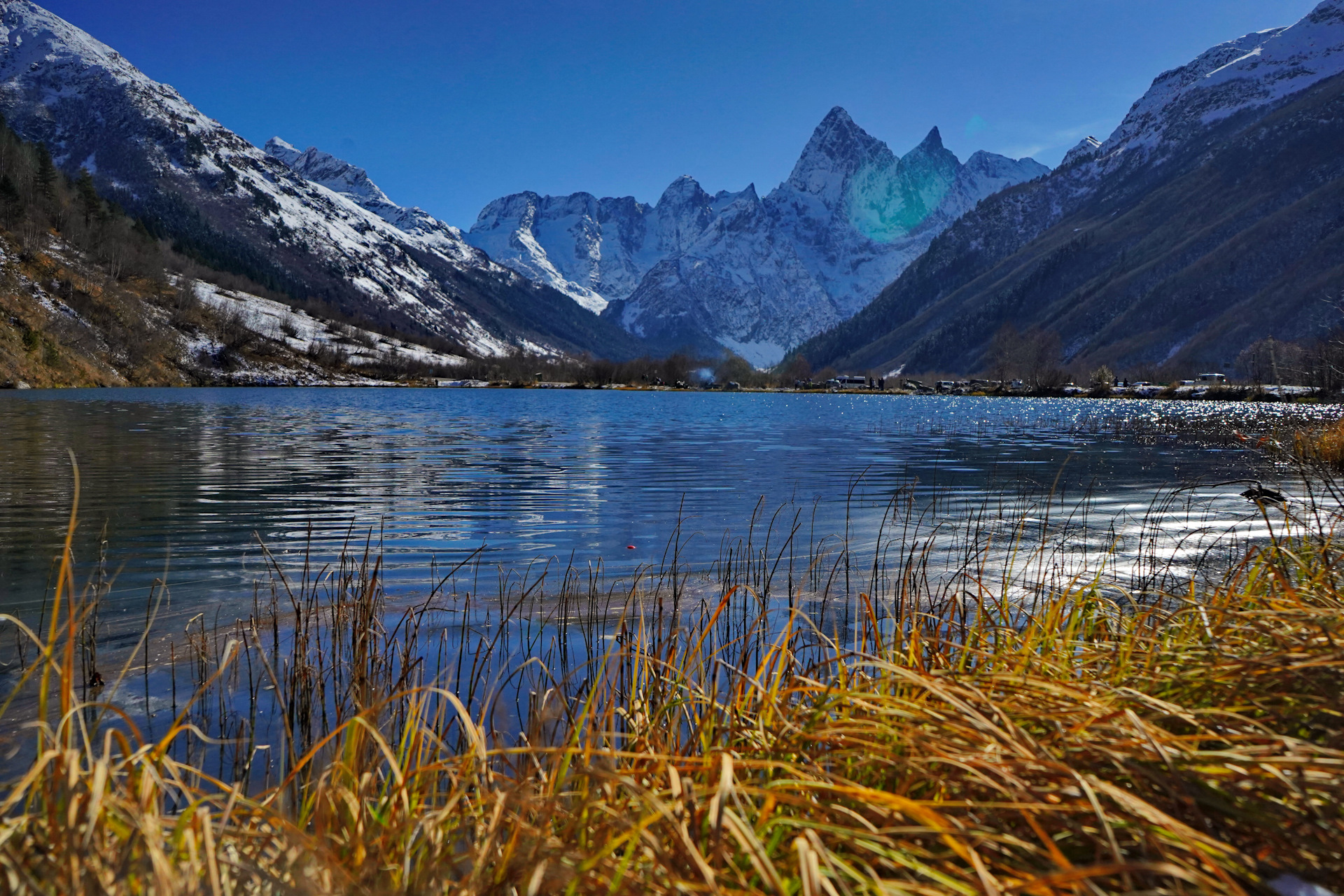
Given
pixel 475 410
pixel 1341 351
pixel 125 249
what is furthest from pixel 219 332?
pixel 1341 351

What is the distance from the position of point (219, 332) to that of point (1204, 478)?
175142 mm

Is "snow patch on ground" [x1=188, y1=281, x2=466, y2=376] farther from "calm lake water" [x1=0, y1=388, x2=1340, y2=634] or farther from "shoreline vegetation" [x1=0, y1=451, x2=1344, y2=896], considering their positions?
"shoreline vegetation" [x1=0, y1=451, x2=1344, y2=896]

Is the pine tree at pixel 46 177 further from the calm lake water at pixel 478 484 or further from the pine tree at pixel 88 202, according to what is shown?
the calm lake water at pixel 478 484

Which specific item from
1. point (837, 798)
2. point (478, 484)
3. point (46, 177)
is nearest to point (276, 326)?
point (46, 177)

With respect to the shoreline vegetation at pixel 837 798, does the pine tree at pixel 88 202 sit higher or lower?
higher

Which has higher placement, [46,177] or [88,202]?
[46,177]

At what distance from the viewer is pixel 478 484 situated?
21297mm

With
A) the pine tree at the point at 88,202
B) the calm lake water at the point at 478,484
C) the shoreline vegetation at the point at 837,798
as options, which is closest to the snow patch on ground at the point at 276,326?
the pine tree at the point at 88,202

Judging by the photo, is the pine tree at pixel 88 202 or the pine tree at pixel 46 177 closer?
the pine tree at pixel 46 177

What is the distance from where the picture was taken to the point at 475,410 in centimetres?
6962

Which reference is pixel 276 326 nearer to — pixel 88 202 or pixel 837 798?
pixel 88 202

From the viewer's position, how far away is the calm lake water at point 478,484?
12.3m

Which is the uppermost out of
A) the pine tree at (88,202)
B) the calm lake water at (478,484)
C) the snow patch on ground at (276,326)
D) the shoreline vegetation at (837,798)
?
the pine tree at (88,202)

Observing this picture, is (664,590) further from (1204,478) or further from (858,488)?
(1204,478)
